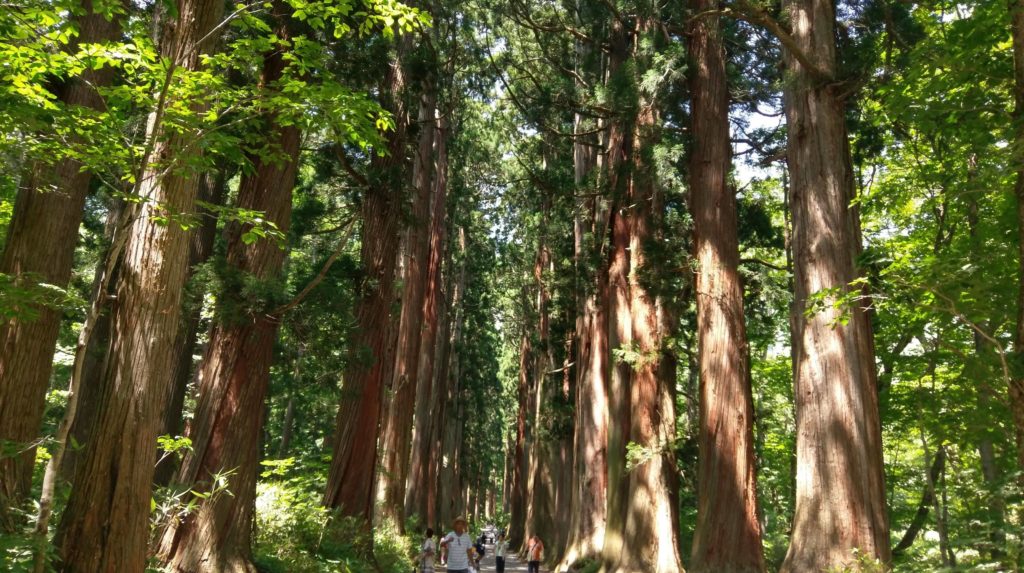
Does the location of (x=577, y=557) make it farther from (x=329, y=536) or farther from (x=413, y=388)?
(x=329, y=536)

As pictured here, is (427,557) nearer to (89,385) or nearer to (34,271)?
(89,385)

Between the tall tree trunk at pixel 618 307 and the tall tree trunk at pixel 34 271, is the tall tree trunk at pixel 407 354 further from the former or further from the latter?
the tall tree trunk at pixel 34 271

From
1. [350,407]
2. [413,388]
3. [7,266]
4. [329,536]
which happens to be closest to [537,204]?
[413,388]

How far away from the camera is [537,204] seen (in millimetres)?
23969

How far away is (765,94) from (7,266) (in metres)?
13.6

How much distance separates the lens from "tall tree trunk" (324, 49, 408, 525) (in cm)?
1212

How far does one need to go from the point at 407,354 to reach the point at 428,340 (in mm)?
4609

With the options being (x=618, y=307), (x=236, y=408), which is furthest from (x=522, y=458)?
(x=236, y=408)

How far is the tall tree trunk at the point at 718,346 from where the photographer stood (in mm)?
10172

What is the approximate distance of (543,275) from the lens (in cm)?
2152

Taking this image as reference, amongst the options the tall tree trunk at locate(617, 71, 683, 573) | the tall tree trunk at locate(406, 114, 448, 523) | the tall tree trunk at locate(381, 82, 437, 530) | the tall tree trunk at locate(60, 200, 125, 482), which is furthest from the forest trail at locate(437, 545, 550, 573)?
the tall tree trunk at locate(60, 200, 125, 482)

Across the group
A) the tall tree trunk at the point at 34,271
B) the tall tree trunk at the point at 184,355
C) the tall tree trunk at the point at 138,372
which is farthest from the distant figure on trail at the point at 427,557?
the tall tree trunk at the point at 138,372

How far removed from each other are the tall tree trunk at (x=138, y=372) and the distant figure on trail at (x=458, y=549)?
581 centimetres

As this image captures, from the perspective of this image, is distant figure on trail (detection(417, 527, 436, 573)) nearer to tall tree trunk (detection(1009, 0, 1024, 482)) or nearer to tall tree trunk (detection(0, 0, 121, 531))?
tall tree trunk (detection(0, 0, 121, 531))
